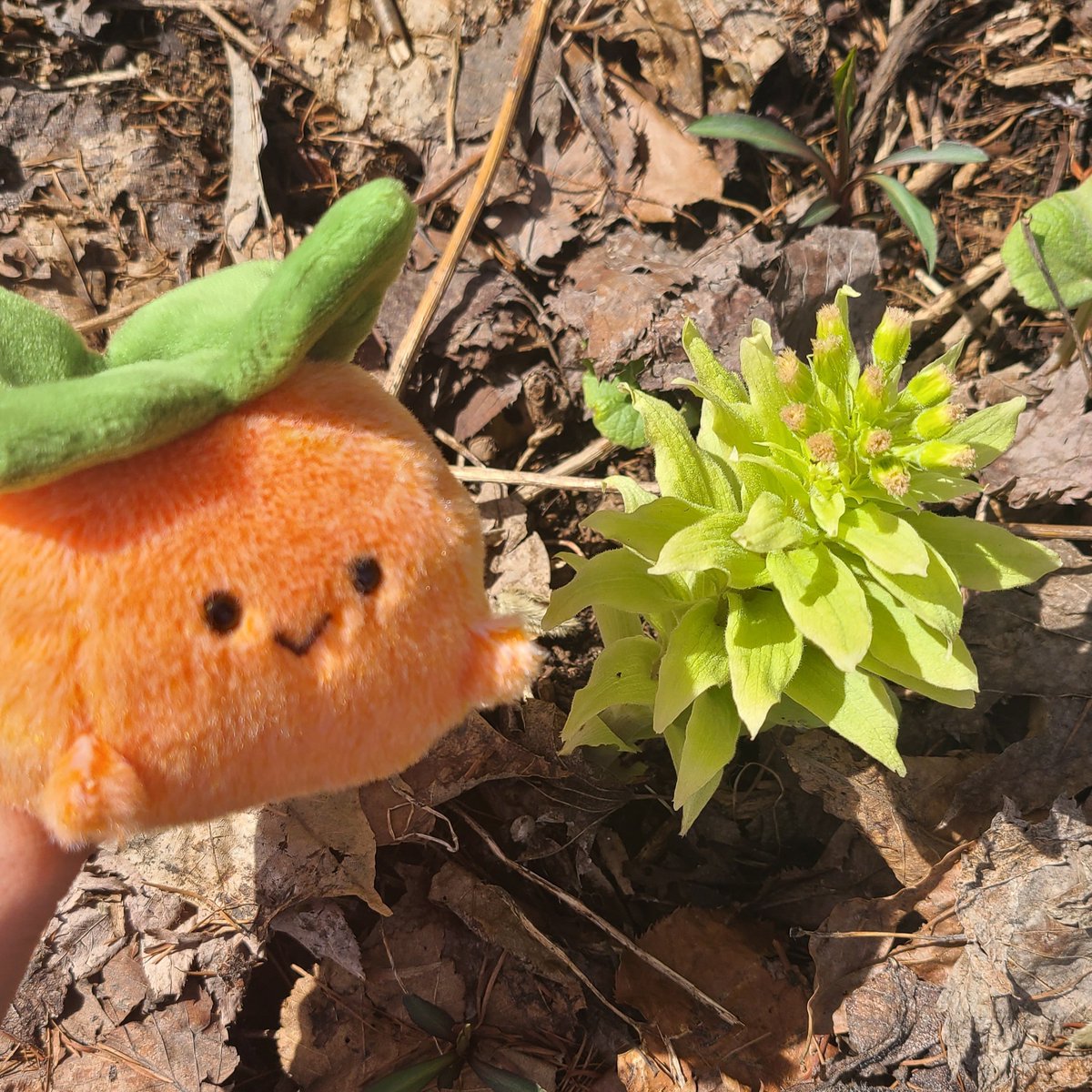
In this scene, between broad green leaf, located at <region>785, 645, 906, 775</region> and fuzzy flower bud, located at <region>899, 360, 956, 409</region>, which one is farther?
broad green leaf, located at <region>785, 645, 906, 775</region>

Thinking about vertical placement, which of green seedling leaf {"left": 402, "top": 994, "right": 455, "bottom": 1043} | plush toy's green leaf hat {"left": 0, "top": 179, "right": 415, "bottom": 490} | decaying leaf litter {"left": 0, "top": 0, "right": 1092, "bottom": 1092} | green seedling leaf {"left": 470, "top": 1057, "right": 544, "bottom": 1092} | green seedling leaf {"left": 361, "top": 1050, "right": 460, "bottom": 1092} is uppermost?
plush toy's green leaf hat {"left": 0, "top": 179, "right": 415, "bottom": 490}

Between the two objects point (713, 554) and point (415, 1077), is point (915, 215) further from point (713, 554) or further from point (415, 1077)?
point (415, 1077)

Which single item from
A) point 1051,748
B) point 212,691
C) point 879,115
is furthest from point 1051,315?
point 212,691

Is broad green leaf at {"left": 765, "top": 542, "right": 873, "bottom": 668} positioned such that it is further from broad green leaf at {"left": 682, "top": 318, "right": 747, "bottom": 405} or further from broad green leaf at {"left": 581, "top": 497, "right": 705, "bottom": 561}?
broad green leaf at {"left": 682, "top": 318, "right": 747, "bottom": 405}

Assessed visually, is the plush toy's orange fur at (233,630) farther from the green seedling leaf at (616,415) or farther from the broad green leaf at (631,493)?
the green seedling leaf at (616,415)

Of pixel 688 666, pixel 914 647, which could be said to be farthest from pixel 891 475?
pixel 688 666

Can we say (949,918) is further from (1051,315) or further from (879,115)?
(879,115)

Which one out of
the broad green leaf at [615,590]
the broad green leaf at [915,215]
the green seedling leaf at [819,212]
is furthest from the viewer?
the green seedling leaf at [819,212]

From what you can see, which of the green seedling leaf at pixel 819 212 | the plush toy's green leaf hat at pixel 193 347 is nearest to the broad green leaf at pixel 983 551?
the plush toy's green leaf hat at pixel 193 347

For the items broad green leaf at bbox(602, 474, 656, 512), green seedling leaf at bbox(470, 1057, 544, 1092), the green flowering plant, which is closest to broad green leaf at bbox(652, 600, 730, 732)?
the green flowering plant
